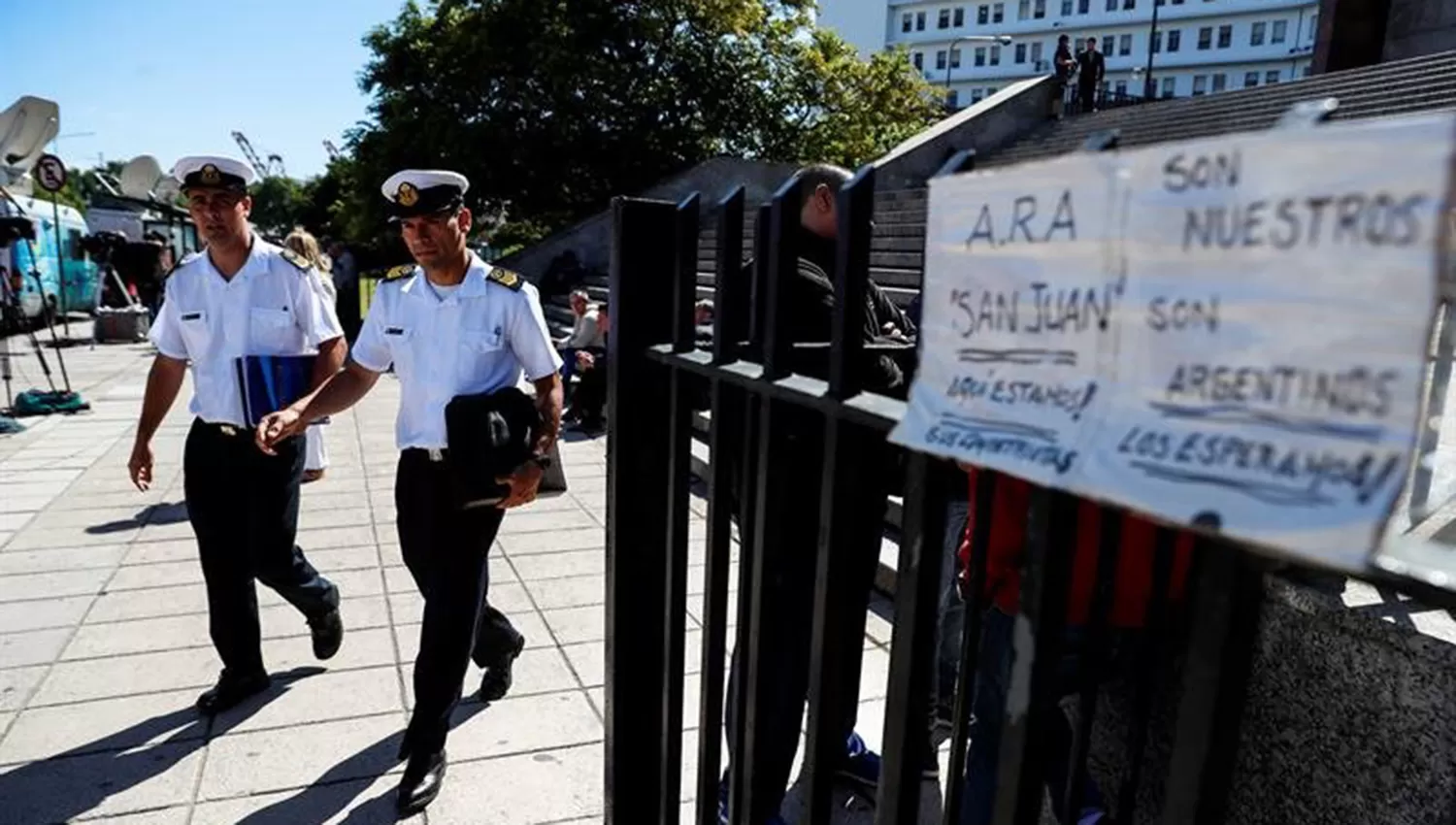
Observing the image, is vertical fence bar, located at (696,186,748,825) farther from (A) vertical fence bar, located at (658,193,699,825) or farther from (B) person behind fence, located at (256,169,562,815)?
(B) person behind fence, located at (256,169,562,815)

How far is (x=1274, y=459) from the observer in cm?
70

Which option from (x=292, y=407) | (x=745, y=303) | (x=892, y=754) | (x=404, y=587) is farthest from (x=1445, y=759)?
(x=404, y=587)

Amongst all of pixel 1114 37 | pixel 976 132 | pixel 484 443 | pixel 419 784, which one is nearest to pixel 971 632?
pixel 484 443

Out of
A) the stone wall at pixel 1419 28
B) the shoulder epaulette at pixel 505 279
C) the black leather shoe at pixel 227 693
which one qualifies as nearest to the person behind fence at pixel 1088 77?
the stone wall at pixel 1419 28

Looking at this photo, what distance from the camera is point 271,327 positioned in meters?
3.62

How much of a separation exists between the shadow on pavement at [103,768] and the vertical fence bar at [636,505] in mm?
1914

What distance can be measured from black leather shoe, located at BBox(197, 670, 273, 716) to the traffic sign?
13.0m

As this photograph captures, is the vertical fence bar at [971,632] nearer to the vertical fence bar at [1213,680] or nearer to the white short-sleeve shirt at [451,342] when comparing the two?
the vertical fence bar at [1213,680]

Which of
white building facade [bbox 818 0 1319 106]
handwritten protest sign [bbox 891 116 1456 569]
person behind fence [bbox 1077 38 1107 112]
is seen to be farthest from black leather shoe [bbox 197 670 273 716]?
white building facade [bbox 818 0 1319 106]

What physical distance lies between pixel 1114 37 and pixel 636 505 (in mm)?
79317

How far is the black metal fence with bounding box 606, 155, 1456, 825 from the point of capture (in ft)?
2.97

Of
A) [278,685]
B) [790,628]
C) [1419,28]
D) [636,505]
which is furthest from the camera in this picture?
[1419,28]

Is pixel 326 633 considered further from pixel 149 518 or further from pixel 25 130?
pixel 25 130

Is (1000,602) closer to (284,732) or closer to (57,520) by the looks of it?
(284,732)
